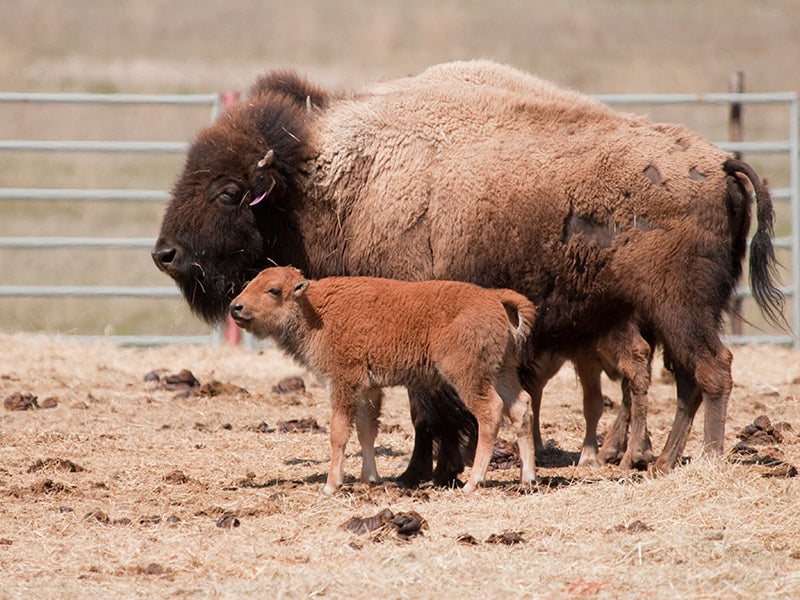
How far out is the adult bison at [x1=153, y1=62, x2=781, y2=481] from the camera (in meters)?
6.75

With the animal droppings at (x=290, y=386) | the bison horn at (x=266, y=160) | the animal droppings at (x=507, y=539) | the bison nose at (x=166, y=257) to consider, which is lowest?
the animal droppings at (x=290, y=386)

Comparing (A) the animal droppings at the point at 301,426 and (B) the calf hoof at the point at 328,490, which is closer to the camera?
(B) the calf hoof at the point at 328,490

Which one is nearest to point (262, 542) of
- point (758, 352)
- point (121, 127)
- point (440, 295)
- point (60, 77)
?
point (440, 295)

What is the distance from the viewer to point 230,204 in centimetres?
713

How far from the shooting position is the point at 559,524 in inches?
217

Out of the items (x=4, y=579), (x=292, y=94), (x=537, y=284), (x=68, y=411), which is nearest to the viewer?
(x=4, y=579)

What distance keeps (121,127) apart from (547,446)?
18793 millimetres

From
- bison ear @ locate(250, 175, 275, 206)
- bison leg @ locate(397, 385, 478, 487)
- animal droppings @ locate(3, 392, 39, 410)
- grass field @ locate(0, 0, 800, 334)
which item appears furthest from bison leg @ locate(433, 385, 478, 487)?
grass field @ locate(0, 0, 800, 334)

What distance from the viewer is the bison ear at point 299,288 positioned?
21.4ft

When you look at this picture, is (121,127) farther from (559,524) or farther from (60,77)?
(559,524)

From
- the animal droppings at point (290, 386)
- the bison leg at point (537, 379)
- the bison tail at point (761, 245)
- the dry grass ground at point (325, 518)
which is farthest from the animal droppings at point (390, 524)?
the animal droppings at point (290, 386)

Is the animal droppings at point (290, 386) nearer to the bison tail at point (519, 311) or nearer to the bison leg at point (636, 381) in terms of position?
the bison leg at point (636, 381)

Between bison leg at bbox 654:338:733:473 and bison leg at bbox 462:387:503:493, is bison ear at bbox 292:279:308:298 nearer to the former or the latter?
bison leg at bbox 462:387:503:493

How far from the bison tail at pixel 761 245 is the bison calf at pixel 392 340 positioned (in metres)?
1.44
